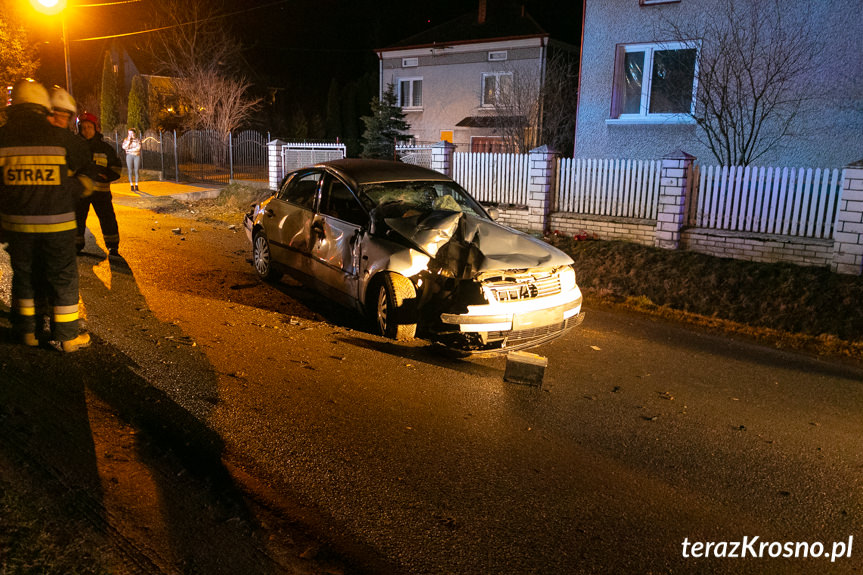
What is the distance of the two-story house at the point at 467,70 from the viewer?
26188 mm

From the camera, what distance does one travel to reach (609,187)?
38.8 ft

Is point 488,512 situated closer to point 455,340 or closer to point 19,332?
point 455,340

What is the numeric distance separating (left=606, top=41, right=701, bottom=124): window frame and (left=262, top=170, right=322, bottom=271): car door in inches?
388

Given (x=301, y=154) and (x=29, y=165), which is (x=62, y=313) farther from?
(x=301, y=154)

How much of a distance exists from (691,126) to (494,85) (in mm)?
13994

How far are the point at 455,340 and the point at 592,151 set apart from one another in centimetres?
1209

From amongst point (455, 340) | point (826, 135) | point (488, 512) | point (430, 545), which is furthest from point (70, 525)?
point (826, 135)

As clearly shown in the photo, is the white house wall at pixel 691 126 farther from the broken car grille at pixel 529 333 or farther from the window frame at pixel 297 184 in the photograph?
the broken car grille at pixel 529 333

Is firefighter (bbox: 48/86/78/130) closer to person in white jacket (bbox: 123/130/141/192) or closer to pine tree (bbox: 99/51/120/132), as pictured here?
person in white jacket (bbox: 123/130/141/192)

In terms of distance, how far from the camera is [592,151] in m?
16.3

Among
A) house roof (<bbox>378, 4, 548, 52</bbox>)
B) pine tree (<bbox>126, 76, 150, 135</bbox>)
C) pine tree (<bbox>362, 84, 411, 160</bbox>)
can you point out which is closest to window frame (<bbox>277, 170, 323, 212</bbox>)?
pine tree (<bbox>362, 84, 411, 160</bbox>)

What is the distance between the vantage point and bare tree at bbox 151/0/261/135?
30.9m

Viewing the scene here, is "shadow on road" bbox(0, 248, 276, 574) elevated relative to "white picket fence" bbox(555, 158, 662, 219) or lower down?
lower down

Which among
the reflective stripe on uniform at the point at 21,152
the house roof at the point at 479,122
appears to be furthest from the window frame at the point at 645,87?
the reflective stripe on uniform at the point at 21,152
